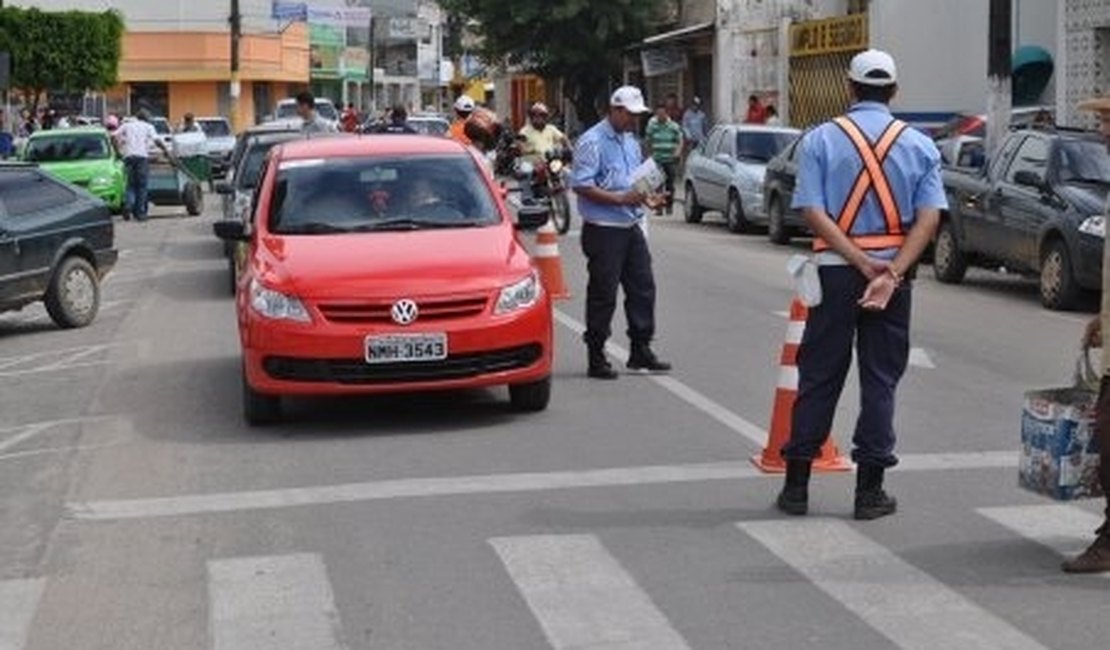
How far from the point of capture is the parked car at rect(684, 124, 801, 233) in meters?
25.2

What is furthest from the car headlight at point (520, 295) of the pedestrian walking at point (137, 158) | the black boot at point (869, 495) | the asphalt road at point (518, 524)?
the pedestrian walking at point (137, 158)

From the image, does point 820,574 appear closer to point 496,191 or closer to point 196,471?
point 196,471

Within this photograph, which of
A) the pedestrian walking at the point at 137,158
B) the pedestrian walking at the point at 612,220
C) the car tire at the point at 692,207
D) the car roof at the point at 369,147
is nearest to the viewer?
the car roof at the point at 369,147

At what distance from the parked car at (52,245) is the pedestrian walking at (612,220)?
567cm

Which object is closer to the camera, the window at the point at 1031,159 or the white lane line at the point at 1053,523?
the white lane line at the point at 1053,523

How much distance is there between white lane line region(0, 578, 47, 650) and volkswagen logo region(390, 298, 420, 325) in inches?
121

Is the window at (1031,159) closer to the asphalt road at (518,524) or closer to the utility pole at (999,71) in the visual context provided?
the asphalt road at (518,524)

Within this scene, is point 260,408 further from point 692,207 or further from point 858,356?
point 692,207

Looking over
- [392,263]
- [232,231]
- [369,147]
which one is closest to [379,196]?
[369,147]

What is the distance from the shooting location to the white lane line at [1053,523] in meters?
6.97

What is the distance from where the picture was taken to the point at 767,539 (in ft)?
23.3

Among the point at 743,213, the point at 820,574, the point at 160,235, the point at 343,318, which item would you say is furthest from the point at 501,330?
the point at 160,235

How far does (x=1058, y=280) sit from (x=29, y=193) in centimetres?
920

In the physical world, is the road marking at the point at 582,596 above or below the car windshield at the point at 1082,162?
below
